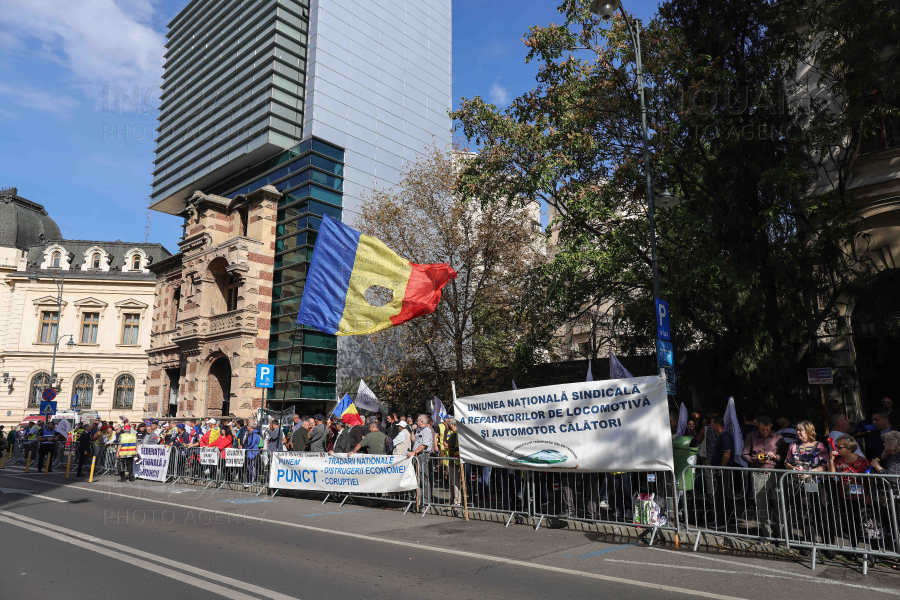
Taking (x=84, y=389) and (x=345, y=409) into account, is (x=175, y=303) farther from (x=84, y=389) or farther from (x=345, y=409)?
(x=345, y=409)

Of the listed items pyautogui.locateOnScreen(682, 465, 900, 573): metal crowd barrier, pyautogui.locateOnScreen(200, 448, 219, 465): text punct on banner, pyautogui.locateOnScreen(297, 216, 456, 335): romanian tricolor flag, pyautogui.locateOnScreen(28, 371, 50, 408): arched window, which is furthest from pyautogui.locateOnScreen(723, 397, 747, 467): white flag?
pyautogui.locateOnScreen(28, 371, 50, 408): arched window

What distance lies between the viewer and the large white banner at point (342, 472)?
1136 centimetres

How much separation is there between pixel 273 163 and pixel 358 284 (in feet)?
86.7

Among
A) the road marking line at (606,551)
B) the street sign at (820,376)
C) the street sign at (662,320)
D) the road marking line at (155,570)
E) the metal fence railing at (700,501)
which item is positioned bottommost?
the road marking line at (606,551)

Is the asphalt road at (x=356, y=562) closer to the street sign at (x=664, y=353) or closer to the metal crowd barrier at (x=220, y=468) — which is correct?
the street sign at (x=664, y=353)

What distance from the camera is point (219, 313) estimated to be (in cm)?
3403

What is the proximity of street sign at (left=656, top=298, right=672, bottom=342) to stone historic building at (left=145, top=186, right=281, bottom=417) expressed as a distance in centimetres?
2527

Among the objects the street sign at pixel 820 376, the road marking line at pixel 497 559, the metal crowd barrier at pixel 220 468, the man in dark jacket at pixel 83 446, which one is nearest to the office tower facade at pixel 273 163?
the man in dark jacket at pixel 83 446

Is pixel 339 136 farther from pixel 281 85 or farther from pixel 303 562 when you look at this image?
pixel 303 562

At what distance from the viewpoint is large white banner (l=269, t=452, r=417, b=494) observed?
1136 cm

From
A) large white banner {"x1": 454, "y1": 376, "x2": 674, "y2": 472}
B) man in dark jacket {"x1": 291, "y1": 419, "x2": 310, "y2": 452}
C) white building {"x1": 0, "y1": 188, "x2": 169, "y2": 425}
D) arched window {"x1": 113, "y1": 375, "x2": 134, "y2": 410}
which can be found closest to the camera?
large white banner {"x1": 454, "y1": 376, "x2": 674, "y2": 472}

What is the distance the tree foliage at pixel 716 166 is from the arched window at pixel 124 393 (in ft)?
140

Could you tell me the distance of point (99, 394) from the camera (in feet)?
157

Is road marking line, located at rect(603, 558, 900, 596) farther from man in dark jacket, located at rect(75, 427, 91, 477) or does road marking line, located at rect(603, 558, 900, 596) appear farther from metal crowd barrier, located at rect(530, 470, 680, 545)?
man in dark jacket, located at rect(75, 427, 91, 477)
